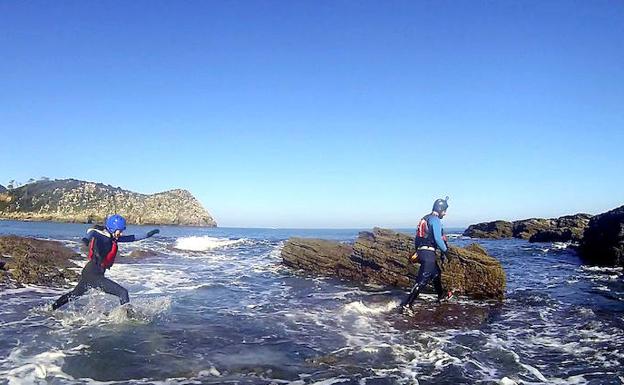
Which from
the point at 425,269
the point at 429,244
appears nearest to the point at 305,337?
the point at 425,269

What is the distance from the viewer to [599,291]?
16703mm

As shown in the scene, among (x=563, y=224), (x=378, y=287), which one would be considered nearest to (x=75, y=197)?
(x=563, y=224)

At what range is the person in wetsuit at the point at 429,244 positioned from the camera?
1264 centimetres

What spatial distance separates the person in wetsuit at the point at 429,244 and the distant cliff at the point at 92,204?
111176mm

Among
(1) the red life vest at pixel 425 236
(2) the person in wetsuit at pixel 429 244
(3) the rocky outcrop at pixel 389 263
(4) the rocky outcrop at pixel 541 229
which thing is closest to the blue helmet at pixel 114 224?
(2) the person in wetsuit at pixel 429 244

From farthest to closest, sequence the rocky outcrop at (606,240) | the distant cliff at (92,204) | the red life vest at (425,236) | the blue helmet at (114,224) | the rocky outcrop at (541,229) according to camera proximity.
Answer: the distant cliff at (92,204)
the rocky outcrop at (541,229)
the rocky outcrop at (606,240)
the red life vest at (425,236)
the blue helmet at (114,224)

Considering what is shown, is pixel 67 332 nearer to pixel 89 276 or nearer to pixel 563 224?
pixel 89 276

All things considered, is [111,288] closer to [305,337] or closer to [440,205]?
[305,337]

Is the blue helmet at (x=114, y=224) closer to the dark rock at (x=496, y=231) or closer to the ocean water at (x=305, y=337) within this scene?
the ocean water at (x=305, y=337)

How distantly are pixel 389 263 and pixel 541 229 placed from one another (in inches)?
2091

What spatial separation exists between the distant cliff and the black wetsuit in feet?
359

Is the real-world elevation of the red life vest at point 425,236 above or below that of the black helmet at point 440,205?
below

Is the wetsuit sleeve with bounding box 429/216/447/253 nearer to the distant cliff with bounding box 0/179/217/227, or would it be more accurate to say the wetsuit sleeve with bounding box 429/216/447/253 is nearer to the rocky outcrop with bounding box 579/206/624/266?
the rocky outcrop with bounding box 579/206/624/266

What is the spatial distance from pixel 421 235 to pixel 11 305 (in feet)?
35.0
